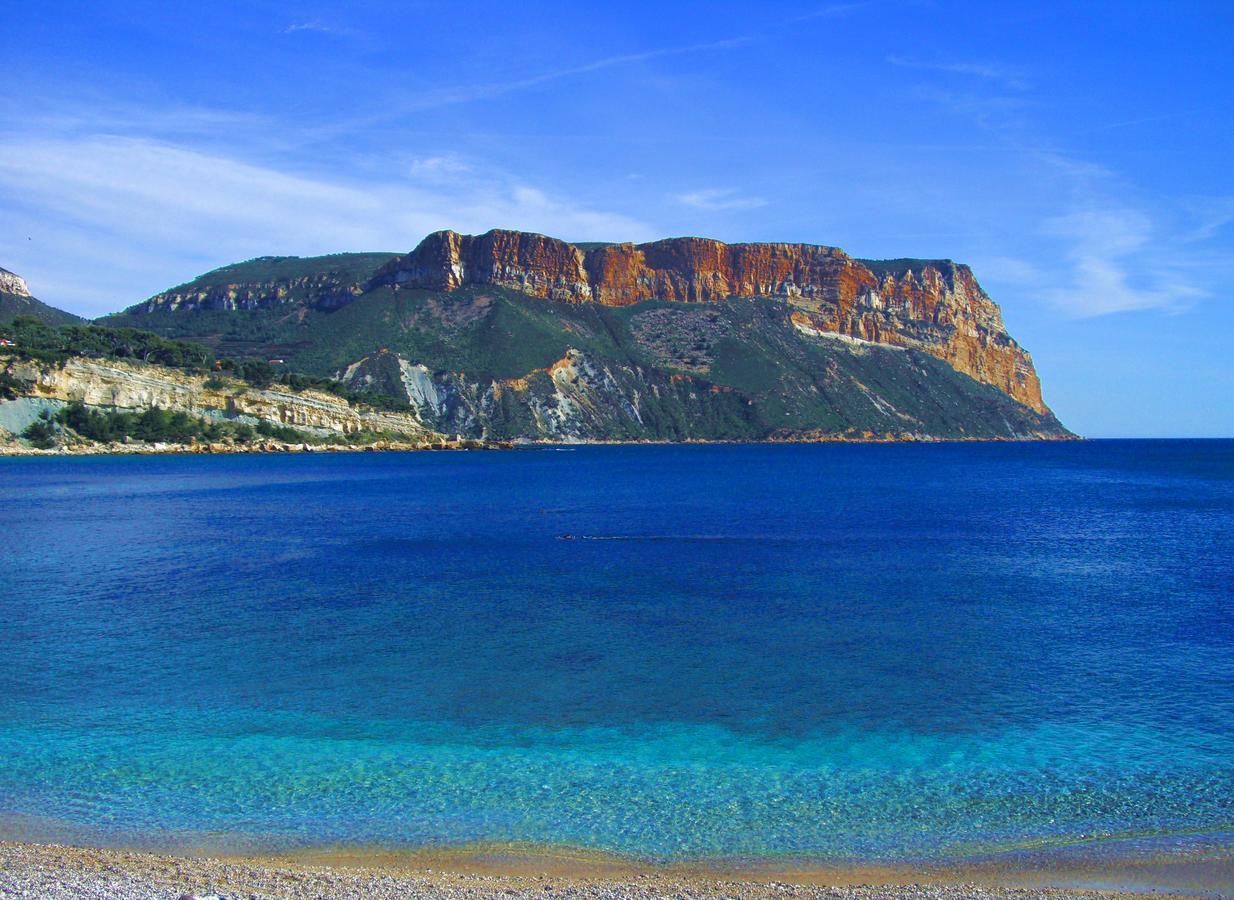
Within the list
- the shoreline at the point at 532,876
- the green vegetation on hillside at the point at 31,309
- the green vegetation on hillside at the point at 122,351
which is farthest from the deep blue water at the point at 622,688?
the green vegetation on hillside at the point at 31,309

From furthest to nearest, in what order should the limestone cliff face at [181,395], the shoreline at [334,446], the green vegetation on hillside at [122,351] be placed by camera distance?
the green vegetation on hillside at [122,351] → the shoreline at [334,446] → the limestone cliff face at [181,395]

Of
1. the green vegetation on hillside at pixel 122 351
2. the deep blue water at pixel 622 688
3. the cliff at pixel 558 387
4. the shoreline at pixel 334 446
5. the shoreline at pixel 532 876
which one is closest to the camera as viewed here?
the shoreline at pixel 532 876

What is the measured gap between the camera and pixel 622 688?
61.0 feet

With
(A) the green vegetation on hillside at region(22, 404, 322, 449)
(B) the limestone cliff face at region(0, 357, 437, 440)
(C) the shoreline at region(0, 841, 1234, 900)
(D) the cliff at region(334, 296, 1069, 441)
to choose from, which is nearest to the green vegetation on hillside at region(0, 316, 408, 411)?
(B) the limestone cliff face at region(0, 357, 437, 440)

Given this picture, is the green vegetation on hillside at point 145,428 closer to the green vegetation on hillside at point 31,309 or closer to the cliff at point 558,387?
the cliff at point 558,387

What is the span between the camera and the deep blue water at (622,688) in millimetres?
12672

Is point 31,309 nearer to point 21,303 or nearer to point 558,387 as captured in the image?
point 21,303

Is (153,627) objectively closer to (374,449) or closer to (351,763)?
(351,763)

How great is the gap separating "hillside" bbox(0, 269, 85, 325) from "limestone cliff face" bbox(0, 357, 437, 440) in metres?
74.8

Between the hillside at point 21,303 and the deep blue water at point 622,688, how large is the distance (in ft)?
535

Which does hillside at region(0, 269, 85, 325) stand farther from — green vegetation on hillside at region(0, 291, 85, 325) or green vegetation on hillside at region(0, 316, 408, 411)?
green vegetation on hillside at region(0, 316, 408, 411)

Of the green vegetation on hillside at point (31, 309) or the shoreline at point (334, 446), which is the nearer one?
the shoreline at point (334, 446)

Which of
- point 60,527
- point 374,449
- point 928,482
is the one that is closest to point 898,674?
point 60,527

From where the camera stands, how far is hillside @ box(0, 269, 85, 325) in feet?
579
